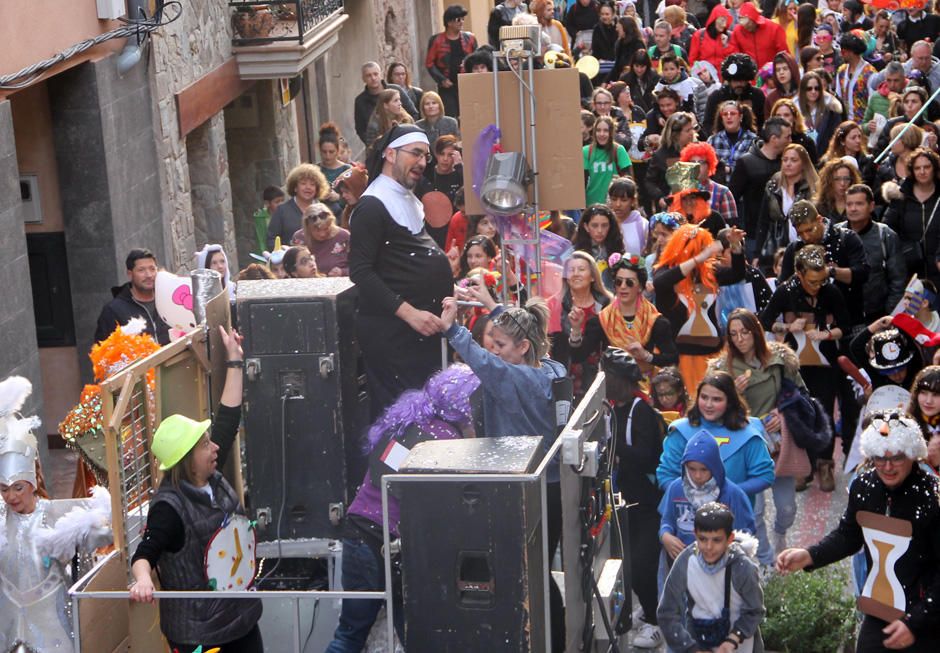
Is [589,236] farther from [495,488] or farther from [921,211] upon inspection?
[495,488]

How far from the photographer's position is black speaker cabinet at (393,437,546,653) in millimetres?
5375

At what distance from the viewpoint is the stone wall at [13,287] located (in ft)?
33.1

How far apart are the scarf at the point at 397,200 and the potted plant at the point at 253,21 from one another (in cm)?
855

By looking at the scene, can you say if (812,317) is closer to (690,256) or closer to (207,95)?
(690,256)

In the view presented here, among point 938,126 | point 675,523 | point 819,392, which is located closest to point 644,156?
point 938,126

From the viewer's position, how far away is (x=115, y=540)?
21.4 ft

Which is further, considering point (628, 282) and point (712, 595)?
point (628, 282)

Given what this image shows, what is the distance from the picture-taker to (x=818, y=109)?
15.1m

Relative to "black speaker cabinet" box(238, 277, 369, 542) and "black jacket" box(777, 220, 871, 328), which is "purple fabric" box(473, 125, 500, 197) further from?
"black jacket" box(777, 220, 871, 328)

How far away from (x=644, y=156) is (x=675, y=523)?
26.0 ft

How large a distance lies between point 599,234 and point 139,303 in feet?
9.90

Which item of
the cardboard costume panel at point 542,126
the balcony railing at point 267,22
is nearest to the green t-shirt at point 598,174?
the balcony railing at point 267,22

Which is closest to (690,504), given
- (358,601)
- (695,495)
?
(695,495)

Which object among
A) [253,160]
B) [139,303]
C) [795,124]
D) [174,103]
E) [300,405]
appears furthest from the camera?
[253,160]
